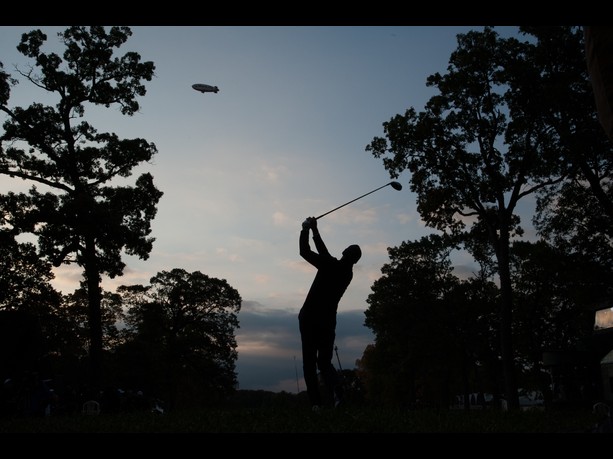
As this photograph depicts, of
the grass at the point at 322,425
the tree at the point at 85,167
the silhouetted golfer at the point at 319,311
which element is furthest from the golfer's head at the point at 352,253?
the tree at the point at 85,167

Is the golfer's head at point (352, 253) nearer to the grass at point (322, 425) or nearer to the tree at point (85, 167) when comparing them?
the grass at point (322, 425)

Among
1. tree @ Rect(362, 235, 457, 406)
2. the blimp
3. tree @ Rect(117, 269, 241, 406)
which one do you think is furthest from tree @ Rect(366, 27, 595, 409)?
tree @ Rect(117, 269, 241, 406)

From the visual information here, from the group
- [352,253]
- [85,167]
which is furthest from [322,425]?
[85,167]

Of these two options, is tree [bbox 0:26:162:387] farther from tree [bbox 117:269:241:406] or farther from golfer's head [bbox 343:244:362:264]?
tree [bbox 117:269:241:406]

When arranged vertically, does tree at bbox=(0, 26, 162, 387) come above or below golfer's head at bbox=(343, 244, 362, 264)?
above

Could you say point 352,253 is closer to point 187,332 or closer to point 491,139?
point 491,139

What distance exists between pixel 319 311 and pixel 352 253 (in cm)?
116

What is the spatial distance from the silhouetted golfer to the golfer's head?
15 cm

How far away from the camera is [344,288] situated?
365 inches

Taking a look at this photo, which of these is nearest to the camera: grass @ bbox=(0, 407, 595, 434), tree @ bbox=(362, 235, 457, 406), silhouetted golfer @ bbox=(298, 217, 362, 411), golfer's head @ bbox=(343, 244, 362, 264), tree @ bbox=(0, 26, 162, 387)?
grass @ bbox=(0, 407, 595, 434)

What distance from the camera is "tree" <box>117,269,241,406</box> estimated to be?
193ft

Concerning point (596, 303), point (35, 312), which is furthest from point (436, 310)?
point (35, 312)

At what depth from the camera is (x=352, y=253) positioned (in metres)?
9.38

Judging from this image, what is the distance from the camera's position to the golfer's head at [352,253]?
9336mm
